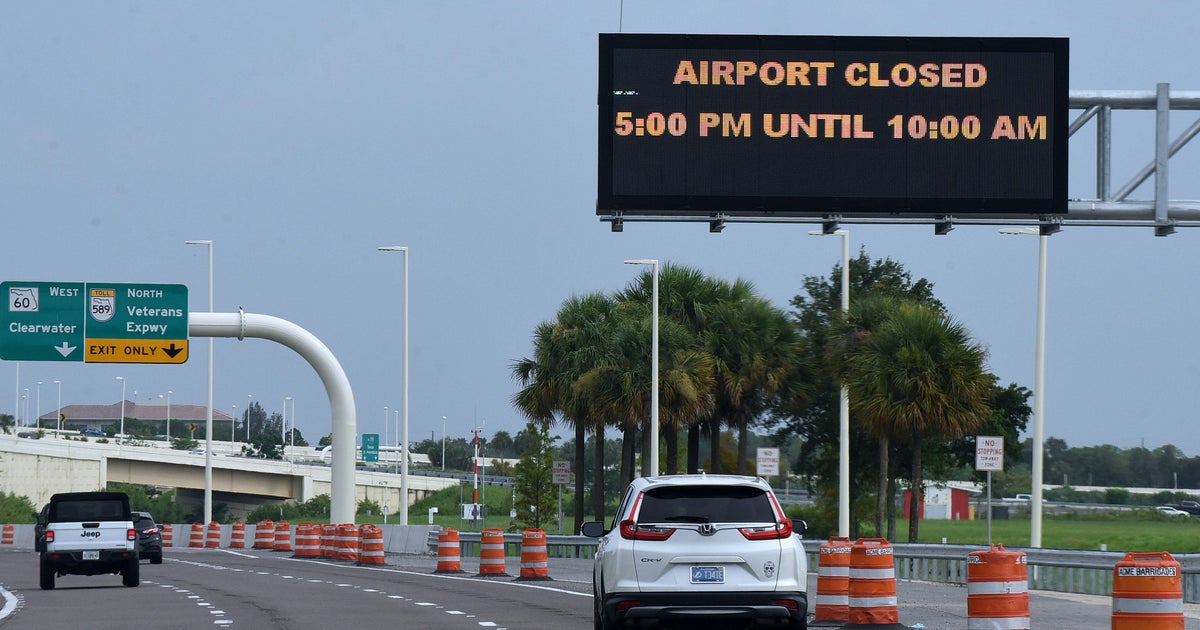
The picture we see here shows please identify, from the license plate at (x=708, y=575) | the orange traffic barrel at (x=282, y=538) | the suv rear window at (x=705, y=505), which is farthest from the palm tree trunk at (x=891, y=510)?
the license plate at (x=708, y=575)

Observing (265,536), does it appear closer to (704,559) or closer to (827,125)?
(827,125)

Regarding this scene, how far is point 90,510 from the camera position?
3086cm

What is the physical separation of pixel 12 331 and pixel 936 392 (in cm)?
2386

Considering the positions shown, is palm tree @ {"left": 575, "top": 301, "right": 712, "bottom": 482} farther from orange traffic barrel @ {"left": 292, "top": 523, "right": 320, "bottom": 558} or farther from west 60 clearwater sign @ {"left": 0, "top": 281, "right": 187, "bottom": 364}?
west 60 clearwater sign @ {"left": 0, "top": 281, "right": 187, "bottom": 364}

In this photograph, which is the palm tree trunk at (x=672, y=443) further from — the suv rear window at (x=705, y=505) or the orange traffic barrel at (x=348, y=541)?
the suv rear window at (x=705, y=505)

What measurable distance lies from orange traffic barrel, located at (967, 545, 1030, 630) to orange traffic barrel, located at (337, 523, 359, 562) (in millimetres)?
30447

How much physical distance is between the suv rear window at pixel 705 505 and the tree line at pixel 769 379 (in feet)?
94.9

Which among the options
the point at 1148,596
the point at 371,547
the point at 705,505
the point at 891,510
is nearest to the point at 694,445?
the point at 891,510

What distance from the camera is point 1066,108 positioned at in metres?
23.7

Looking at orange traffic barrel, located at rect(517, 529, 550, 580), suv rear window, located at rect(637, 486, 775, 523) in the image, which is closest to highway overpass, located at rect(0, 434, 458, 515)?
orange traffic barrel, located at rect(517, 529, 550, 580)

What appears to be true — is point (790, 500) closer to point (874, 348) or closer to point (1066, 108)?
point (874, 348)

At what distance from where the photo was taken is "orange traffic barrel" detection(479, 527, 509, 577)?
107 ft

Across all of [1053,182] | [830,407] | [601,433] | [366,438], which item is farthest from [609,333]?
[1053,182]

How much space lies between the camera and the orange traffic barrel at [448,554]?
35.0 metres
